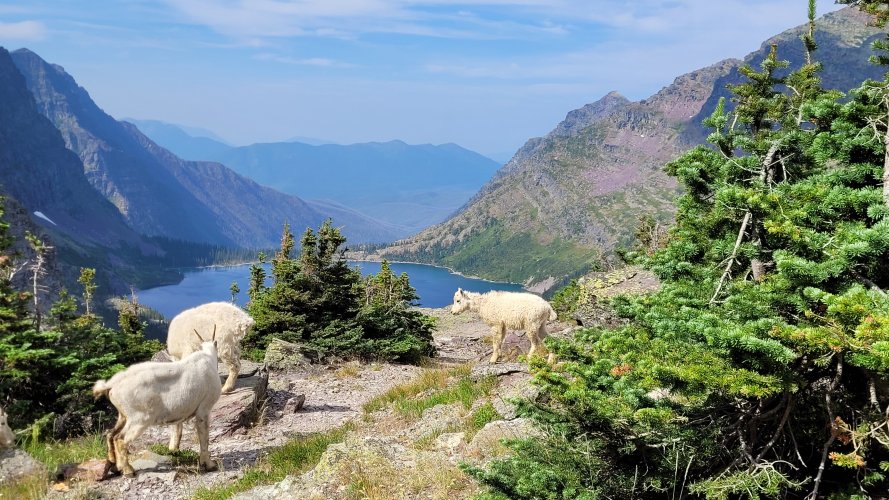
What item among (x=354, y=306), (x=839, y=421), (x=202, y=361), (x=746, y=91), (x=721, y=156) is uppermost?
(x=746, y=91)

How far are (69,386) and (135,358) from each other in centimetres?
339

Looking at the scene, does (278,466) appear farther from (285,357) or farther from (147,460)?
(285,357)

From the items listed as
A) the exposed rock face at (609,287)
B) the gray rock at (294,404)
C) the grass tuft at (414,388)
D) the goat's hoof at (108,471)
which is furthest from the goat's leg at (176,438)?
the exposed rock face at (609,287)

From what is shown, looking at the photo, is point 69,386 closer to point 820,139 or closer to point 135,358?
point 135,358

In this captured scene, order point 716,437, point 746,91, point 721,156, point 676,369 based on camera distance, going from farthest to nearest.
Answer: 1. point 746,91
2. point 721,156
3. point 716,437
4. point 676,369

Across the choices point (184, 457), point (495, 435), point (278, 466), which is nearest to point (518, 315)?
point (495, 435)

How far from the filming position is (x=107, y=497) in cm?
852

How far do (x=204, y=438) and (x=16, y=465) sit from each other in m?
2.67

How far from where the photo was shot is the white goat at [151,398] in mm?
8734

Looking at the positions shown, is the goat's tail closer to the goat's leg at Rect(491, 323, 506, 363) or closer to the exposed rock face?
the goat's leg at Rect(491, 323, 506, 363)

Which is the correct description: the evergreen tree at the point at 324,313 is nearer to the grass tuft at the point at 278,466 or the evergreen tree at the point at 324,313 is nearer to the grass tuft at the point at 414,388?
the grass tuft at the point at 414,388

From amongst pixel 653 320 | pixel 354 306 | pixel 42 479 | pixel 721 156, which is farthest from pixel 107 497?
pixel 354 306

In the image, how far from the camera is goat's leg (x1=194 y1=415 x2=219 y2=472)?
973 cm

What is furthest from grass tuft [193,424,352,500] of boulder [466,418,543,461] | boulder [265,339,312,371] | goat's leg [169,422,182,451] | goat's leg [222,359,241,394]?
boulder [265,339,312,371]
